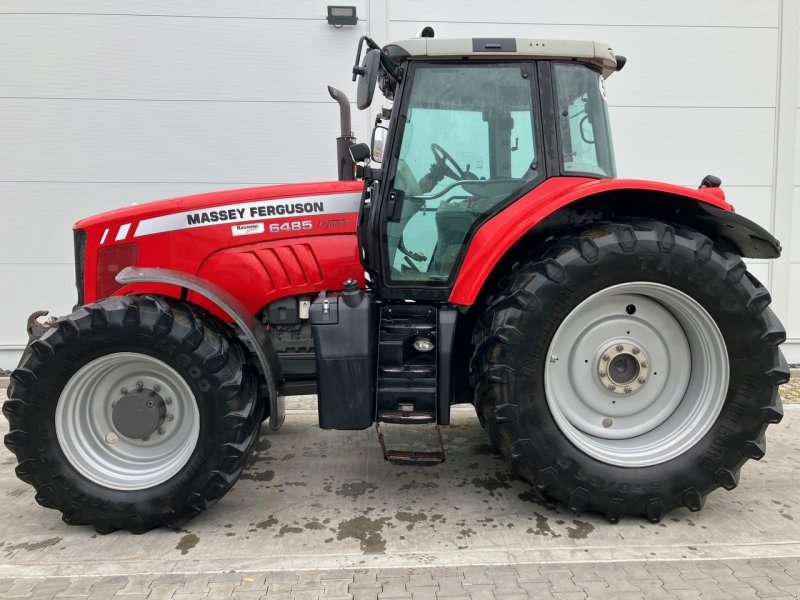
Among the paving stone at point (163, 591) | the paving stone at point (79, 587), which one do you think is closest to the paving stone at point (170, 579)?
the paving stone at point (163, 591)

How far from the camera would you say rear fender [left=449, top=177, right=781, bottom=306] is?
2.49 metres

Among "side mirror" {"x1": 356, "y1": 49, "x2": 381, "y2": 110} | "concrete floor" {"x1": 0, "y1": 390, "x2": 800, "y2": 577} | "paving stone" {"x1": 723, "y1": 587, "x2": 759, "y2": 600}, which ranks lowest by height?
"paving stone" {"x1": 723, "y1": 587, "x2": 759, "y2": 600}

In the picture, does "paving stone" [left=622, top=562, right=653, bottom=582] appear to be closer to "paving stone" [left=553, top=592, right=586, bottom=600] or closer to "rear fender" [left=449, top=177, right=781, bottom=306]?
"paving stone" [left=553, top=592, right=586, bottom=600]

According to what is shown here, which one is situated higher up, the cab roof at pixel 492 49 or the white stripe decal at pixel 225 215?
the cab roof at pixel 492 49

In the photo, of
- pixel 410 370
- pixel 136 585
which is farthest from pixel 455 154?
pixel 136 585

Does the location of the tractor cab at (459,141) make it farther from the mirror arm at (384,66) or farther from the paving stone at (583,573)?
the paving stone at (583,573)

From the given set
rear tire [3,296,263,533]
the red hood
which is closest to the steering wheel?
the red hood

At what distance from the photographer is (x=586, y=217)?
107 inches

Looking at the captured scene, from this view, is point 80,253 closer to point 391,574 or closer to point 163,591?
point 163,591

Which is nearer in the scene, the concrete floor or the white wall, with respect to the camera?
the concrete floor

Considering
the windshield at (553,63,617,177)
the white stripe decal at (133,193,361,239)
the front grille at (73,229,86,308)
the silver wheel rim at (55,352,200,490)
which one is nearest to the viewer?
the silver wheel rim at (55,352,200,490)

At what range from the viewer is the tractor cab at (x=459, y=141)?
2613 millimetres

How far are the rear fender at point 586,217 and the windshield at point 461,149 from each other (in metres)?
0.13

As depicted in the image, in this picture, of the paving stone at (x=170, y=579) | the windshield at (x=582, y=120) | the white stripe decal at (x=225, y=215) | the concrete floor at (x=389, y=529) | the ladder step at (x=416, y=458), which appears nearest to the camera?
the paving stone at (x=170, y=579)
